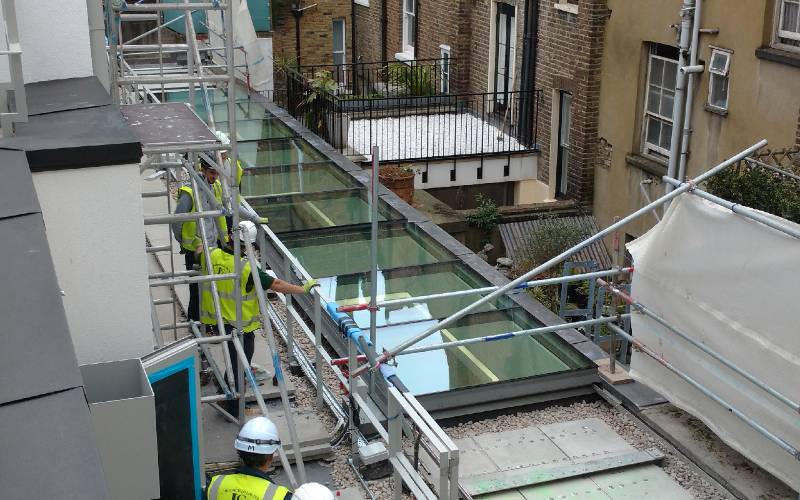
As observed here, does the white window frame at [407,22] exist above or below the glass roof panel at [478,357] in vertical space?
above

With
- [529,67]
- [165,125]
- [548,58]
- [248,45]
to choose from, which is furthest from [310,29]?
[165,125]

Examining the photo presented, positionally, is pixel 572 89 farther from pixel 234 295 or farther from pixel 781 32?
pixel 234 295

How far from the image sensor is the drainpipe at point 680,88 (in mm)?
12352

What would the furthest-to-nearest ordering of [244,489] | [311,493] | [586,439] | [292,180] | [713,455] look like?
[292,180], [586,439], [713,455], [244,489], [311,493]

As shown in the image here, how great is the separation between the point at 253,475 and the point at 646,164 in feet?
35.2

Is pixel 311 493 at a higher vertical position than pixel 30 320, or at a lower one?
lower

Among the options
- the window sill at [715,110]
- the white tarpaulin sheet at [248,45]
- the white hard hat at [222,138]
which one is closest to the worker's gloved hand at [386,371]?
the white hard hat at [222,138]

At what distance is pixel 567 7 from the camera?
15.4m

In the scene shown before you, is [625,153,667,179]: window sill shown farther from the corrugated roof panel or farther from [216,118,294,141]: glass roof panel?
[216,118,294,141]: glass roof panel

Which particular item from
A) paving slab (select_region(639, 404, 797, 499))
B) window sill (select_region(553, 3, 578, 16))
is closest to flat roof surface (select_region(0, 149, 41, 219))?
paving slab (select_region(639, 404, 797, 499))

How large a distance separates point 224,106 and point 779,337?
13268 millimetres

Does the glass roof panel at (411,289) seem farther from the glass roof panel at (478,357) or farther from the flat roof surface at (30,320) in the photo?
the flat roof surface at (30,320)

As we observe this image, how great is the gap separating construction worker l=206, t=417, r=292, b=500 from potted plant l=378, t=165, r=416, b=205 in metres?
10.2

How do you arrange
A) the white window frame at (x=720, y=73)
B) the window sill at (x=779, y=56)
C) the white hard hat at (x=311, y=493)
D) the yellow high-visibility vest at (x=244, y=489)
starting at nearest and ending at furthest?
1. the white hard hat at (x=311, y=493)
2. the yellow high-visibility vest at (x=244, y=489)
3. the window sill at (x=779, y=56)
4. the white window frame at (x=720, y=73)
